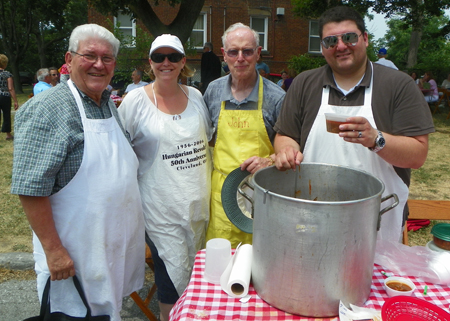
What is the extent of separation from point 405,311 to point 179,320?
710mm

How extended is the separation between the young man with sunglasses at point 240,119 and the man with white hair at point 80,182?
1.96ft

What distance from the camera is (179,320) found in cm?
120

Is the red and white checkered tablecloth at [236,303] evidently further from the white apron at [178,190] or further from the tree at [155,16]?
the tree at [155,16]

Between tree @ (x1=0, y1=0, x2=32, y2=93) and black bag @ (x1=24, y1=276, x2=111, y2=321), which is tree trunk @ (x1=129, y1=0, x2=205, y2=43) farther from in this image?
tree @ (x1=0, y1=0, x2=32, y2=93)

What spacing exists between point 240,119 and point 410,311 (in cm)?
141

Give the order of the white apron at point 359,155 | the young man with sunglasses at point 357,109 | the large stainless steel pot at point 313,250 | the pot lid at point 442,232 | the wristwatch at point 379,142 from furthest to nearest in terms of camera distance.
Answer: the white apron at point 359,155
the young man with sunglasses at point 357,109
the pot lid at point 442,232
the wristwatch at point 379,142
the large stainless steel pot at point 313,250

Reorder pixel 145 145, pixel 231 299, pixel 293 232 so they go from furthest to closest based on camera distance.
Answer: pixel 145 145, pixel 231 299, pixel 293 232

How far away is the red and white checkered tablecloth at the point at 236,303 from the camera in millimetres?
1206

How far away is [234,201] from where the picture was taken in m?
1.74

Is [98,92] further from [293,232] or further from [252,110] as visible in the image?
[293,232]

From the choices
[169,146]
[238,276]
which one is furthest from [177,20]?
[238,276]

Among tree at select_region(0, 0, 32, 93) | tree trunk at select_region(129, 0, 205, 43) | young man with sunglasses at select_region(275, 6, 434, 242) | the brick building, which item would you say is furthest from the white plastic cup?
tree at select_region(0, 0, 32, 93)

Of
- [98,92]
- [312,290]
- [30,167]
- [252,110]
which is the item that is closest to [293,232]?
[312,290]

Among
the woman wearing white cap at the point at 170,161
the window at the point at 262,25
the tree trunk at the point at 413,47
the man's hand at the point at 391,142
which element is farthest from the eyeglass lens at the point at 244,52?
the tree trunk at the point at 413,47
